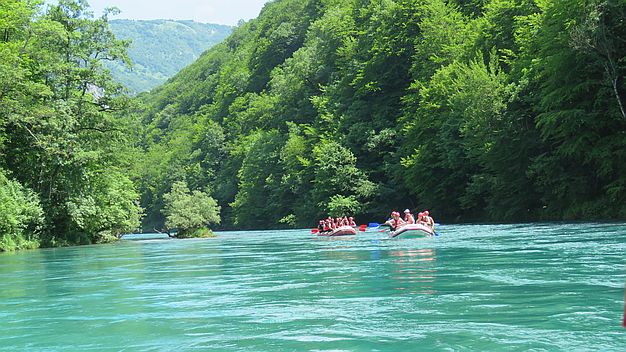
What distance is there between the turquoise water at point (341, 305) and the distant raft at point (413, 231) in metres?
7.98

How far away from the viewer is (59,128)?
120ft

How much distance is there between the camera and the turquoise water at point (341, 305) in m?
8.27

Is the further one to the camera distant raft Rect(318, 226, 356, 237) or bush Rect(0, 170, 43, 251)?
distant raft Rect(318, 226, 356, 237)

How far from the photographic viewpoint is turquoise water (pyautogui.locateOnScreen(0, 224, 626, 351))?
827cm

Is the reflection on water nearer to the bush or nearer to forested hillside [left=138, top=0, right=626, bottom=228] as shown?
forested hillside [left=138, top=0, right=626, bottom=228]

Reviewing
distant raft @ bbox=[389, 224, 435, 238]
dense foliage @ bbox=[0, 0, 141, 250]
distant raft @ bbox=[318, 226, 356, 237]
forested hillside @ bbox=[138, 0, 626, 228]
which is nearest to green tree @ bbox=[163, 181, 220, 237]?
dense foliage @ bbox=[0, 0, 141, 250]

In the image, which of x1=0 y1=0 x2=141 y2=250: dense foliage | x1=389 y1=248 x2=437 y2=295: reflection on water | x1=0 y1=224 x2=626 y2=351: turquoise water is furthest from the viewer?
x1=0 y1=0 x2=141 y2=250: dense foliage

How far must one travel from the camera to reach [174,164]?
103 m

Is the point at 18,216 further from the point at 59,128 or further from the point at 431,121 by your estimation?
the point at 431,121

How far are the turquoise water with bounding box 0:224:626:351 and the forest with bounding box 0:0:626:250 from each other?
16508 millimetres

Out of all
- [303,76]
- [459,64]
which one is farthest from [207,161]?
[459,64]

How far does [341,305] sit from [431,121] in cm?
4093

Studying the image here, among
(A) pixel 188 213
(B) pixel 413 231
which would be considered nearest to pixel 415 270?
(B) pixel 413 231

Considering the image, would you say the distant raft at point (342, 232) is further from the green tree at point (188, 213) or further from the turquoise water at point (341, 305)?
the green tree at point (188, 213)
